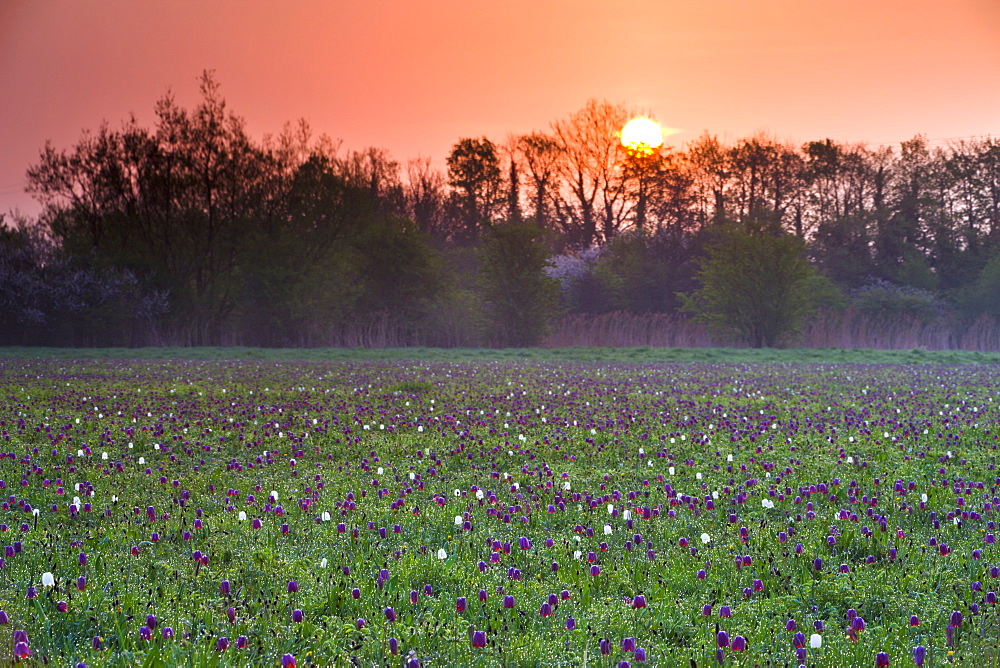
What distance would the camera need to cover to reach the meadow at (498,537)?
12.8 feet

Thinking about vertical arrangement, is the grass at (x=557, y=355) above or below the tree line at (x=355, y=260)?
below

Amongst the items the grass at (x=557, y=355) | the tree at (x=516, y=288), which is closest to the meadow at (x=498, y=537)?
the grass at (x=557, y=355)

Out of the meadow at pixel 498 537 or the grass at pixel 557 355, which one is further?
the grass at pixel 557 355

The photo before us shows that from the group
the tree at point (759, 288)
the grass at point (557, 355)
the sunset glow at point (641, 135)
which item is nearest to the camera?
the grass at point (557, 355)

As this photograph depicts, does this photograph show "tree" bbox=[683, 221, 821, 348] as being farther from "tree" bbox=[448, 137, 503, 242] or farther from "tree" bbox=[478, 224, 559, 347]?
"tree" bbox=[448, 137, 503, 242]

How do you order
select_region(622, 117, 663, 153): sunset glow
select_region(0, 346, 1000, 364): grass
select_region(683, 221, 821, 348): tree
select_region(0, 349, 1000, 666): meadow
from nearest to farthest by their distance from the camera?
select_region(0, 349, 1000, 666): meadow < select_region(0, 346, 1000, 364): grass < select_region(683, 221, 821, 348): tree < select_region(622, 117, 663, 153): sunset glow

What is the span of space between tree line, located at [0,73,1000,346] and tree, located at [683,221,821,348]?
2.7 inches

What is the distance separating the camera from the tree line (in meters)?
40.8

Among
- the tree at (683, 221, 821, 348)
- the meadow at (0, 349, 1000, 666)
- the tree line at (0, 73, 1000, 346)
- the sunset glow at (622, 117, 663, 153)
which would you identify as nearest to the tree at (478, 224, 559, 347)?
the tree line at (0, 73, 1000, 346)

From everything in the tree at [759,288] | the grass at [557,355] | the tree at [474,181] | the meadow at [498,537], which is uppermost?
the tree at [474,181]

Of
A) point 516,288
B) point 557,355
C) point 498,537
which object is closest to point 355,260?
point 516,288

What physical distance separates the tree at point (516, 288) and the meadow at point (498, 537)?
29418 mm

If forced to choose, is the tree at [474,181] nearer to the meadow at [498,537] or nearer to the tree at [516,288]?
the tree at [516,288]

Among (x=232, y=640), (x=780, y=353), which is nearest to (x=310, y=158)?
(x=780, y=353)
